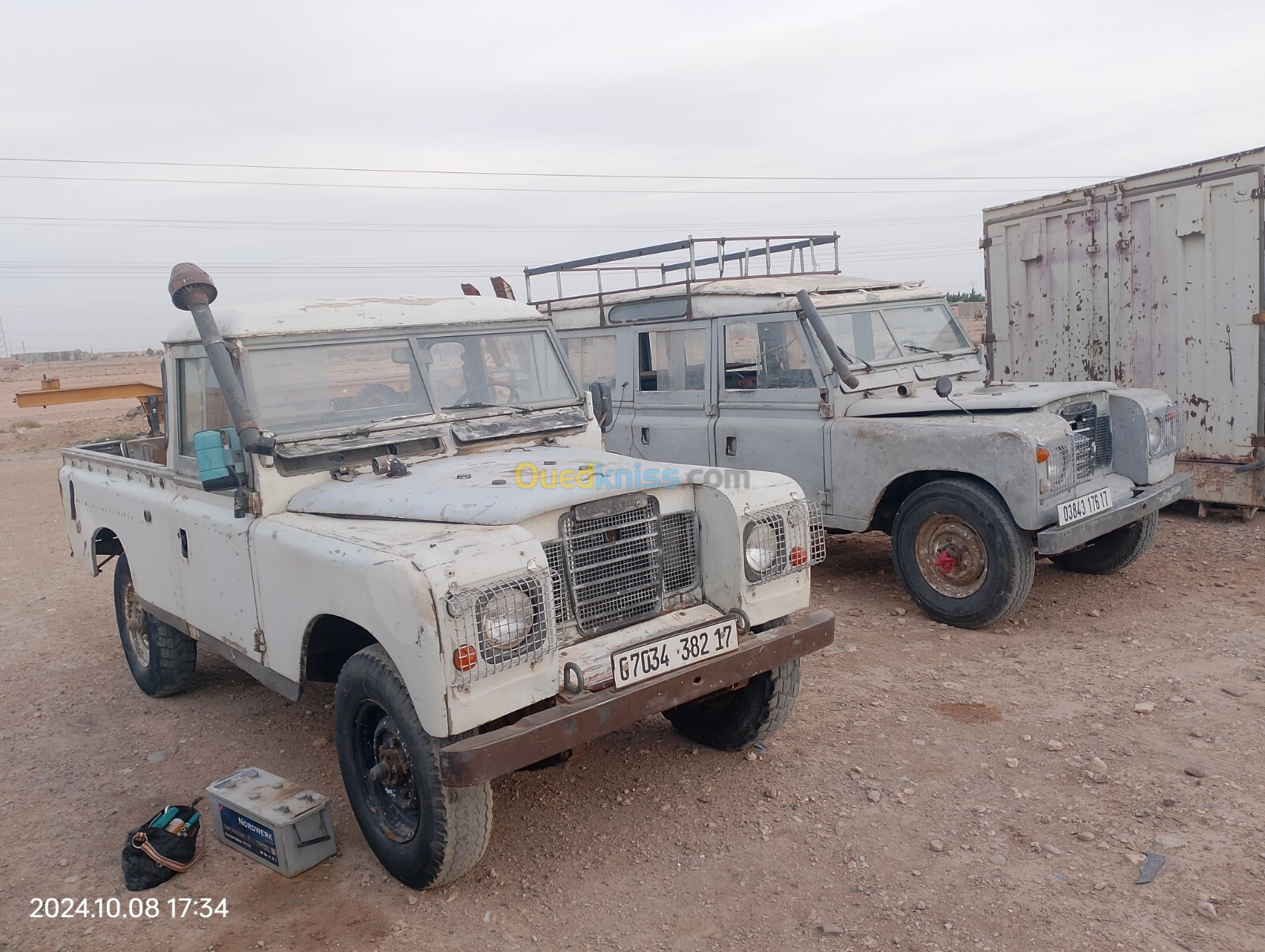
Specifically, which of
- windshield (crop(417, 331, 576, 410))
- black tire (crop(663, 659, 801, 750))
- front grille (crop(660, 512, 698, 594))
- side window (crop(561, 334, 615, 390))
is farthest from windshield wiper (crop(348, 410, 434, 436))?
side window (crop(561, 334, 615, 390))

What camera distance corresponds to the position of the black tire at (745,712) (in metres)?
4.16

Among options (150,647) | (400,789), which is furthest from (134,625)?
(400,789)

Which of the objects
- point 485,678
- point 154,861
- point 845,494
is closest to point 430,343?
point 485,678

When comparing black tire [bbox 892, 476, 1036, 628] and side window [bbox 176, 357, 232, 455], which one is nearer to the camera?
side window [bbox 176, 357, 232, 455]

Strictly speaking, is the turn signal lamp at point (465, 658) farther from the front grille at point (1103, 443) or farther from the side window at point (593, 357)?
the side window at point (593, 357)

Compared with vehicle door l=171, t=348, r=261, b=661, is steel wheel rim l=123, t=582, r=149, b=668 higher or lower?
lower

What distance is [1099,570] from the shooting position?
668 cm

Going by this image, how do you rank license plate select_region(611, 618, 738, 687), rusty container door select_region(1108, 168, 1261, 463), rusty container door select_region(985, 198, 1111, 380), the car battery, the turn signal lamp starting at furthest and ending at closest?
rusty container door select_region(985, 198, 1111, 380) → rusty container door select_region(1108, 168, 1261, 463) → the car battery → license plate select_region(611, 618, 738, 687) → the turn signal lamp

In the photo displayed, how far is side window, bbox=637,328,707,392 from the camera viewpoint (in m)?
7.15

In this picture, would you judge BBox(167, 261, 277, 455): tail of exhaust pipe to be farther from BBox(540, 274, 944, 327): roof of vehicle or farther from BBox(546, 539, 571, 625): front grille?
BBox(540, 274, 944, 327): roof of vehicle

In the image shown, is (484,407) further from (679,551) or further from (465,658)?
(465,658)


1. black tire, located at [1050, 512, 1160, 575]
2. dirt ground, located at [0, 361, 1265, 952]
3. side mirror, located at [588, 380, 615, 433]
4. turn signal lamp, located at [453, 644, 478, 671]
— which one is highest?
side mirror, located at [588, 380, 615, 433]

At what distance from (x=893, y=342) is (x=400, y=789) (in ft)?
15.3

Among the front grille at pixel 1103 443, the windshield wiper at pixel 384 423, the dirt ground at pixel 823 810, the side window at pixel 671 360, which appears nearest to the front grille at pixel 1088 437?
the front grille at pixel 1103 443
